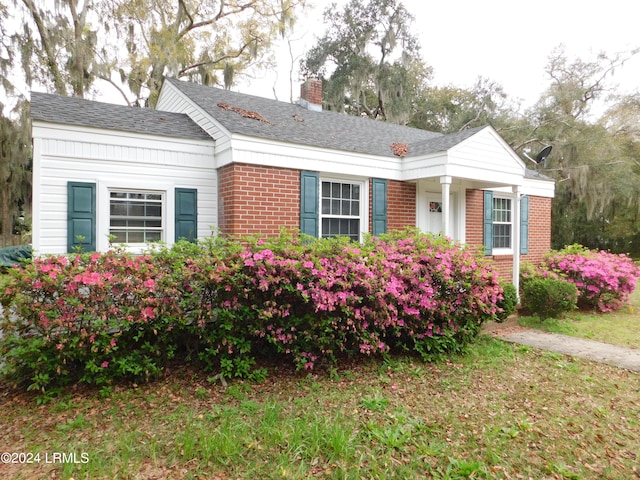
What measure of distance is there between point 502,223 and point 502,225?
153mm

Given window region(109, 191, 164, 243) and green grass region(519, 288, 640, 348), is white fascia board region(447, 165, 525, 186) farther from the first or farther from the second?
window region(109, 191, 164, 243)

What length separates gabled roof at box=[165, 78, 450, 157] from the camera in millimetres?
7344

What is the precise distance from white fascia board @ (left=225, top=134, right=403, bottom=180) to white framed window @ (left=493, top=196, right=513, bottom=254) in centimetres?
345

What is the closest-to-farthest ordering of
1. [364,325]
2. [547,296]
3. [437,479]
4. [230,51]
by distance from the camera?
[437,479] < [364,325] < [547,296] < [230,51]

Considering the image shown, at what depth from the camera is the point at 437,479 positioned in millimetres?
2744

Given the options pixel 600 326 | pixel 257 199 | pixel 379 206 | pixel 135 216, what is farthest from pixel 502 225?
pixel 135 216

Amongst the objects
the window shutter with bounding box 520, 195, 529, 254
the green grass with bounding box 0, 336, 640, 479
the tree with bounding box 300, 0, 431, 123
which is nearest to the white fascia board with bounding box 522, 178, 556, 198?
the window shutter with bounding box 520, 195, 529, 254

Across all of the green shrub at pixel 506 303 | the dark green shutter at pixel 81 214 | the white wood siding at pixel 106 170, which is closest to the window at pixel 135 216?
the white wood siding at pixel 106 170

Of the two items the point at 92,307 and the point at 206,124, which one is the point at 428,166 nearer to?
the point at 206,124

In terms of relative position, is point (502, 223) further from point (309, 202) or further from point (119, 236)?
point (119, 236)

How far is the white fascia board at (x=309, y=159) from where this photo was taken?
6.74 m

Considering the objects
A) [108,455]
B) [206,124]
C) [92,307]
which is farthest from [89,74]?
[108,455]

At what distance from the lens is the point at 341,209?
26.3 feet

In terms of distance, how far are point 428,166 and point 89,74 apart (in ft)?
49.9
